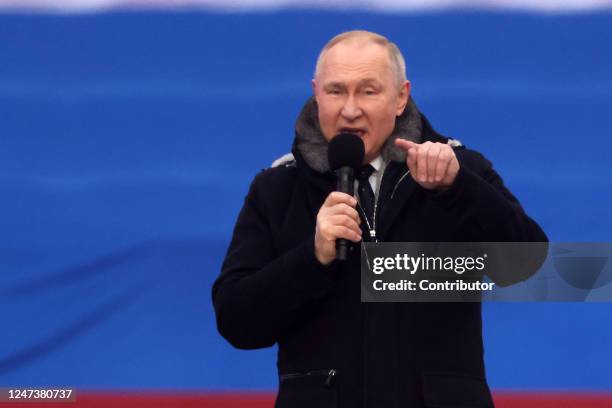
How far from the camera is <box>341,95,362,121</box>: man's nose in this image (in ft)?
5.32

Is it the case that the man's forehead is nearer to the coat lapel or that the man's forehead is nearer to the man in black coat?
the man in black coat

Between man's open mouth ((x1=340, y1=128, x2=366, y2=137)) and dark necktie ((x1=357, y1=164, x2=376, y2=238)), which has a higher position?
man's open mouth ((x1=340, y1=128, x2=366, y2=137))

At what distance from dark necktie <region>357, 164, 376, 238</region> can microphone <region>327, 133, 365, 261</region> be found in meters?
0.10

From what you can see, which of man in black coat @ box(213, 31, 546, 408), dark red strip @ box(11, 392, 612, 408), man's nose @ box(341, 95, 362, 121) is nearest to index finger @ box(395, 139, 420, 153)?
man in black coat @ box(213, 31, 546, 408)

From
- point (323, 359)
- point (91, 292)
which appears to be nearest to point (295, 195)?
point (323, 359)

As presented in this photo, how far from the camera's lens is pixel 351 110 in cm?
162

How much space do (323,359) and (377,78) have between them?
0.47m

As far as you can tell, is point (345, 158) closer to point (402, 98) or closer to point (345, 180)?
point (345, 180)

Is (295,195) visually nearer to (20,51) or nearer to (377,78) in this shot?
(377,78)

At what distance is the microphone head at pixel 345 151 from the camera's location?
1537 millimetres

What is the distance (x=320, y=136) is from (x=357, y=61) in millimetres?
144

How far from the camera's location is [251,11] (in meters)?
2.88

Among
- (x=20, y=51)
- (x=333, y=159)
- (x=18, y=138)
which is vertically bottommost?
(x=333, y=159)

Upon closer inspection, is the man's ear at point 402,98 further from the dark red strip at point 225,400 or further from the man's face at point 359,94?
the dark red strip at point 225,400
